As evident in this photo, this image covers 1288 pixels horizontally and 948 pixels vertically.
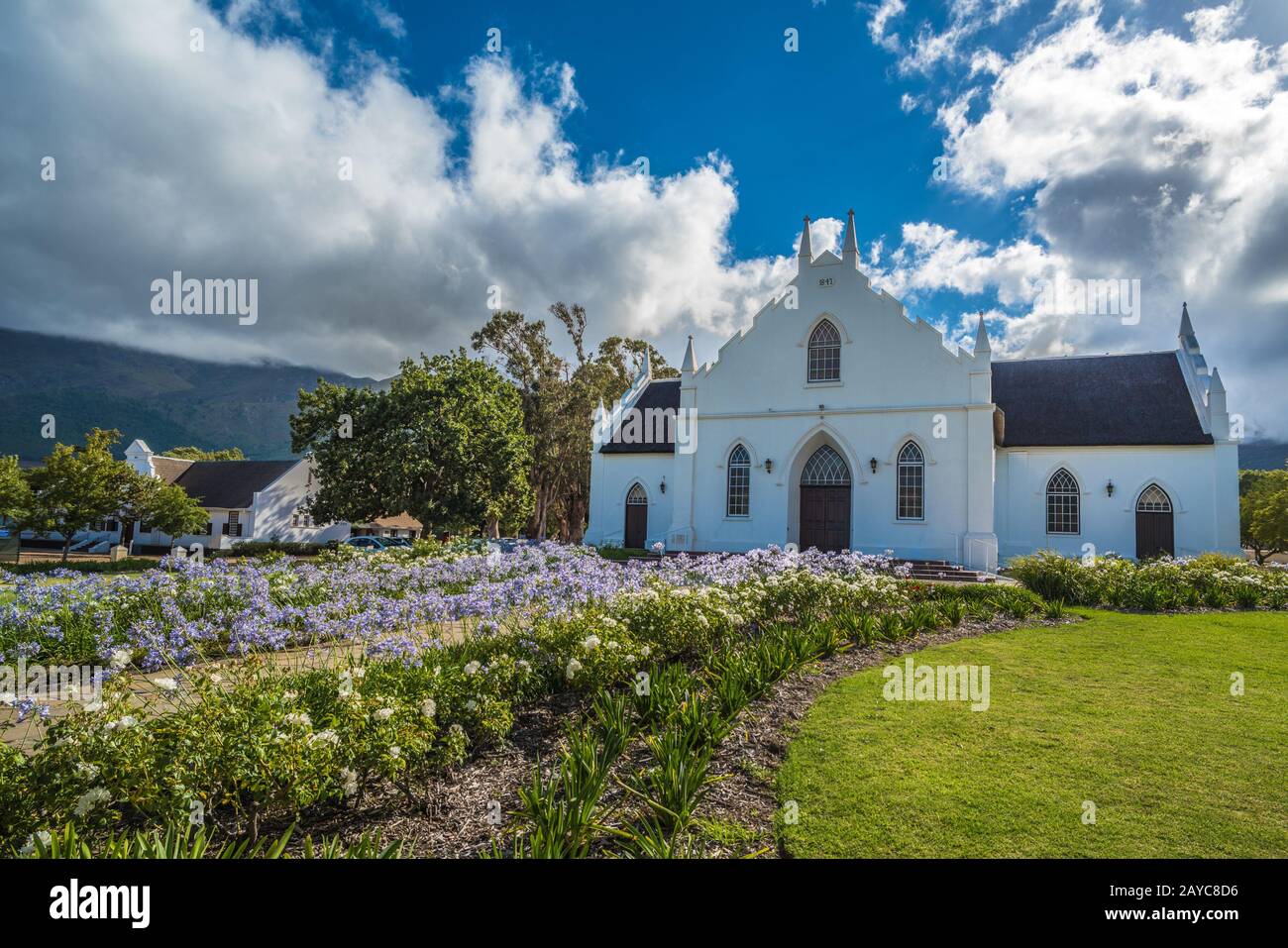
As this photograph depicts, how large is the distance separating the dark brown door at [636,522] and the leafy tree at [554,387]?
8911 mm

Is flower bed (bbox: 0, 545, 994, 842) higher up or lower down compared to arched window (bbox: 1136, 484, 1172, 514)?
lower down

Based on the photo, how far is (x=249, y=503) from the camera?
42.6 meters

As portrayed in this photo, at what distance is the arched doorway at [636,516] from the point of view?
92.0ft

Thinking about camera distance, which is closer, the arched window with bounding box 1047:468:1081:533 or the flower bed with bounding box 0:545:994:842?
the flower bed with bounding box 0:545:994:842

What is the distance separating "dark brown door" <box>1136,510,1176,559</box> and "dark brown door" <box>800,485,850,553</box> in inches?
395

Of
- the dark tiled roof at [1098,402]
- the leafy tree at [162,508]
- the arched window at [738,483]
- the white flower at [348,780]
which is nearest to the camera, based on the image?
the white flower at [348,780]

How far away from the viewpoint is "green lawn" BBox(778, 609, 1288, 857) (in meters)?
3.81

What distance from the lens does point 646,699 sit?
5797 mm

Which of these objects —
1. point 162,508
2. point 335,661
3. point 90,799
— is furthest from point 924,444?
point 162,508

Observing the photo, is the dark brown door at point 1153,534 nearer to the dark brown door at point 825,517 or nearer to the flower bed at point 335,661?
the dark brown door at point 825,517

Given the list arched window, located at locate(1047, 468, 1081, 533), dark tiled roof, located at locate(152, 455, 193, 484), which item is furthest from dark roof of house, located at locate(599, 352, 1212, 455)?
dark tiled roof, located at locate(152, 455, 193, 484)

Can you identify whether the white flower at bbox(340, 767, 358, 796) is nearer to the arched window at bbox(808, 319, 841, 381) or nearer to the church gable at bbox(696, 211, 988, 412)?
the church gable at bbox(696, 211, 988, 412)

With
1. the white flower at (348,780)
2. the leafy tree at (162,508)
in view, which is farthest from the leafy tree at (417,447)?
the white flower at (348,780)
